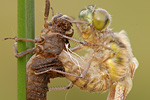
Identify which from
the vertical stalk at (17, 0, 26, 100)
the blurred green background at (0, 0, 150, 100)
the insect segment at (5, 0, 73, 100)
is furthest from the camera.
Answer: the blurred green background at (0, 0, 150, 100)

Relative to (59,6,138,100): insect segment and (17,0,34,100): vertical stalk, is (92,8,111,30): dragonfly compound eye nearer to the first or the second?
(59,6,138,100): insect segment

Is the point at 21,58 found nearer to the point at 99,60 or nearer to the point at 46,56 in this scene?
the point at 46,56

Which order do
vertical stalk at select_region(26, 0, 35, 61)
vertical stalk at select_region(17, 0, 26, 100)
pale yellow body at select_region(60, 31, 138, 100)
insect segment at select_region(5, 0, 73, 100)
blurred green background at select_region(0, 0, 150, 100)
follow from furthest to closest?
blurred green background at select_region(0, 0, 150, 100)
pale yellow body at select_region(60, 31, 138, 100)
insect segment at select_region(5, 0, 73, 100)
vertical stalk at select_region(26, 0, 35, 61)
vertical stalk at select_region(17, 0, 26, 100)

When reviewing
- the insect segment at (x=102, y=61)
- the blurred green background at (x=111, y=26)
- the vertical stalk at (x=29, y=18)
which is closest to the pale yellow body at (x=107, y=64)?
the insect segment at (x=102, y=61)

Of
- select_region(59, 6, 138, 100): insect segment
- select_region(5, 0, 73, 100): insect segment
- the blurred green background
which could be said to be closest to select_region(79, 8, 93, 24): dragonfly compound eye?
select_region(59, 6, 138, 100): insect segment

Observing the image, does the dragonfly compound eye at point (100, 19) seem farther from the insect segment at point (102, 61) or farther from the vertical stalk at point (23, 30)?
the vertical stalk at point (23, 30)

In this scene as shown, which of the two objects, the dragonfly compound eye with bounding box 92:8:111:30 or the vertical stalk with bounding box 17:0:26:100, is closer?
the vertical stalk with bounding box 17:0:26:100
